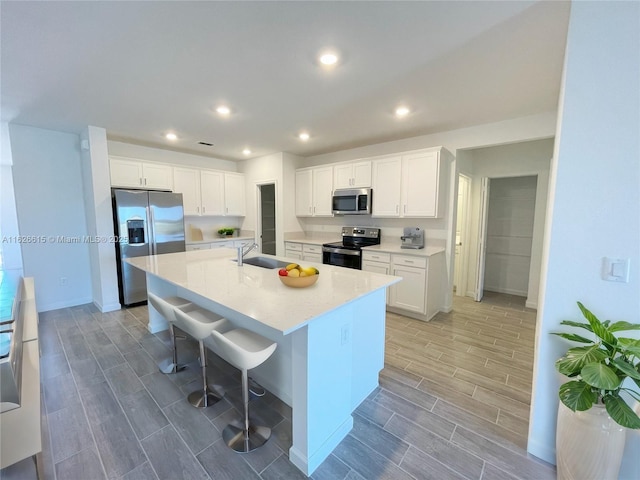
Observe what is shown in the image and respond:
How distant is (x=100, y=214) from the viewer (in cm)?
374

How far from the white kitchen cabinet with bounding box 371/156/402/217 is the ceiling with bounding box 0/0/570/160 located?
0.65m

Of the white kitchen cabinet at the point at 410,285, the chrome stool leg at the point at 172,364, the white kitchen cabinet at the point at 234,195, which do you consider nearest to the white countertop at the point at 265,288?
the chrome stool leg at the point at 172,364

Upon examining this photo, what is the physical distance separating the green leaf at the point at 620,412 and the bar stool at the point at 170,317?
2607mm

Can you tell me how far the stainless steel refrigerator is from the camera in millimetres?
3888

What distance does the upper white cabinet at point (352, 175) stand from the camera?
4.27 meters

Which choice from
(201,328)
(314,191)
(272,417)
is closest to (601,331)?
(272,417)

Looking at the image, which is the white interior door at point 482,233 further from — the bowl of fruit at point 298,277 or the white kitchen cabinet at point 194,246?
the white kitchen cabinet at point 194,246

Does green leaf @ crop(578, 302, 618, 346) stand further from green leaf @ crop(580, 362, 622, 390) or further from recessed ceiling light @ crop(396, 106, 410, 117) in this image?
recessed ceiling light @ crop(396, 106, 410, 117)

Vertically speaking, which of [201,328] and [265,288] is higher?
[265,288]

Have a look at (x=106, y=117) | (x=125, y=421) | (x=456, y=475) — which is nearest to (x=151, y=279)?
(x=125, y=421)

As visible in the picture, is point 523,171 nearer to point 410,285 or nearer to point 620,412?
point 410,285

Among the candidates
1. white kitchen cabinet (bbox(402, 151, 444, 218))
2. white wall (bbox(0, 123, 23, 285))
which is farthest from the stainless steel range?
white wall (bbox(0, 123, 23, 285))

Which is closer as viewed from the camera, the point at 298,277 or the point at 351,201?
the point at 298,277

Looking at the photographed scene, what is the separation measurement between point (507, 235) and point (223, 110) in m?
4.92
